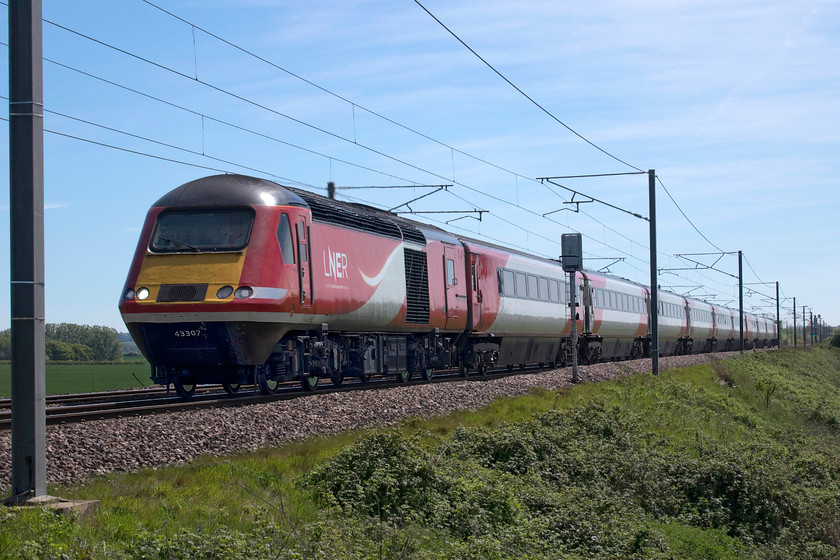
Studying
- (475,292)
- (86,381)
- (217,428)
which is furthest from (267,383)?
(86,381)

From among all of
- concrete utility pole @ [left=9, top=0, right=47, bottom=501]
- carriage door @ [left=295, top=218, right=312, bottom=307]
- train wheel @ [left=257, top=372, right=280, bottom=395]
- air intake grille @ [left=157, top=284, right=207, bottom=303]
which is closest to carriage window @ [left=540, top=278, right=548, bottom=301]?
carriage door @ [left=295, top=218, right=312, bottom=307]

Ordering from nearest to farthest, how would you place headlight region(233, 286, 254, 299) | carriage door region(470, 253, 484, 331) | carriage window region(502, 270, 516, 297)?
headlight region(233, 286, 254, 299), carriage door region(470, 253, 484, 331), carriage window region(502, 270, 516, 297)

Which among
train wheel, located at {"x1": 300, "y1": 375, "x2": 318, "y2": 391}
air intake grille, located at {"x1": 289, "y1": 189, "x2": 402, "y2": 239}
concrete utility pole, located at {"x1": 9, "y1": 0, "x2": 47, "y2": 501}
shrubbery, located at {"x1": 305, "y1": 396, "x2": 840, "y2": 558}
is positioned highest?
air intake grille, located at {"x1": 289, "y1": 189, "x2": 402, "y2": 239}

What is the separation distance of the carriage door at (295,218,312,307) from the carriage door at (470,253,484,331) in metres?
9.31

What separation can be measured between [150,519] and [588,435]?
8.60 metres

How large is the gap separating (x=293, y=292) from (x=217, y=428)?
463 cm

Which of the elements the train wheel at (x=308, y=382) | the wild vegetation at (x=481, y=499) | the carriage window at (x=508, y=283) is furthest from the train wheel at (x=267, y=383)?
the carriage window at (x=508, y=283)

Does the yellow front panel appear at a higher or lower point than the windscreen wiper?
lower

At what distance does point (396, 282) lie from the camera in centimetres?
2036

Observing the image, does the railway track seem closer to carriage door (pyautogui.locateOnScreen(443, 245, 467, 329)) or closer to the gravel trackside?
the gravel trackside

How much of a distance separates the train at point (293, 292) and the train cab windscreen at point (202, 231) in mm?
19

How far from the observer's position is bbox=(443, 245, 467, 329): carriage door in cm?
2373

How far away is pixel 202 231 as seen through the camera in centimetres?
1562

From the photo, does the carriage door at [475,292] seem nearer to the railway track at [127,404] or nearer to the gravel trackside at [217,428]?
the railway track at [127,404]
